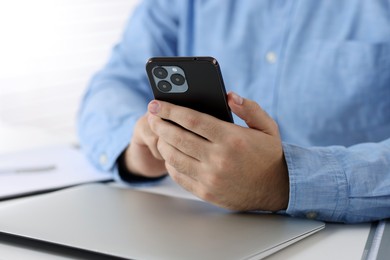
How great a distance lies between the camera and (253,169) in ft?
2.47

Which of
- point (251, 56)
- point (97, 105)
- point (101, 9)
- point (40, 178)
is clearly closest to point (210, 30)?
point (251, 56)

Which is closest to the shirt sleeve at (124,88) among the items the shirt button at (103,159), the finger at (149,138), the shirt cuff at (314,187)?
the shirt button at (103,159)

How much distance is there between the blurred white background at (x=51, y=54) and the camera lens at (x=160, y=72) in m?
0.99

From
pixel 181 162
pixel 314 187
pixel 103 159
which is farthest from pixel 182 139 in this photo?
pixel 103 159

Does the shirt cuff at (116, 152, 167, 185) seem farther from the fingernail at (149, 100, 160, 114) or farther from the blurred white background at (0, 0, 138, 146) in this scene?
the blurred white background at (0, 0, 138, 146)

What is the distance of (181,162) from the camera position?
78 cm

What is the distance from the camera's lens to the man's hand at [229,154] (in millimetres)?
732

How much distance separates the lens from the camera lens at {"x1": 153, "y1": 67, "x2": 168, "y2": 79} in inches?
28.3

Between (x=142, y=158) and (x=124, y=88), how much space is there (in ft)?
0.94

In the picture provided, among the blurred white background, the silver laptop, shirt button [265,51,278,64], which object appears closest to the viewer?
the silver laptop

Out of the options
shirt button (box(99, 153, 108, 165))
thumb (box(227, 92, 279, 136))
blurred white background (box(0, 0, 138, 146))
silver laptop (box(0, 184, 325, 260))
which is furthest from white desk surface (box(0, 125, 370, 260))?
blurred white background (box(0, 0, 138, 146))

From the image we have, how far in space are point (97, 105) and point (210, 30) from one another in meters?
0.26

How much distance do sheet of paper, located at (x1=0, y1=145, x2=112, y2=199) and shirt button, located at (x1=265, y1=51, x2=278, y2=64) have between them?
36cm

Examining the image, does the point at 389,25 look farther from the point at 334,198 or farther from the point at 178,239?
the point at 178,239
